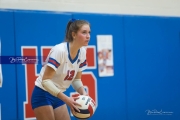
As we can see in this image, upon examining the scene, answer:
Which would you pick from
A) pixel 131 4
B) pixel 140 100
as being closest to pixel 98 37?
pixel 131 4

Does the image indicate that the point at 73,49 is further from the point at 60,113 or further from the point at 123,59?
the point at 123,59

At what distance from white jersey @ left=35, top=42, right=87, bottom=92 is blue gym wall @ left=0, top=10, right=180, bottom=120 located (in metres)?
0.76

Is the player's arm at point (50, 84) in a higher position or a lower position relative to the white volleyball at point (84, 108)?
higher

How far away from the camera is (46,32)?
304 cm

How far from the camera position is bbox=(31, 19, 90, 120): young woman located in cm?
212

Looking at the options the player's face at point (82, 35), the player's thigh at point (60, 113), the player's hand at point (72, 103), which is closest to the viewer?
the player's hand at point (72, 103)

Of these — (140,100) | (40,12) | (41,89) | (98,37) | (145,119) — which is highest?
(40,12)

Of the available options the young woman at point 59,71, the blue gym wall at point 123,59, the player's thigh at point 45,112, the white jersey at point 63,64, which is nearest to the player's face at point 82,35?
the young woman at point 59,71

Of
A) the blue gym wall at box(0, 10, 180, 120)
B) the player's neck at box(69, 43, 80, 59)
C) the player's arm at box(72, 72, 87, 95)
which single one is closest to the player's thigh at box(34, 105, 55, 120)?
the player's arm at box(72, 72, 87, 95)

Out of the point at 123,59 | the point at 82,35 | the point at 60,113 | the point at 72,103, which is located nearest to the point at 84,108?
the point at 72,103

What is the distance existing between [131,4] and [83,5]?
2.24ft

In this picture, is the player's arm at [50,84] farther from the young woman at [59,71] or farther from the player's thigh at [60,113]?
the player's thigh at [60,113]

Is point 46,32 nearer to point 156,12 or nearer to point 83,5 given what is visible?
point 83,5

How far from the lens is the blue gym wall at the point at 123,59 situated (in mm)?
2871
